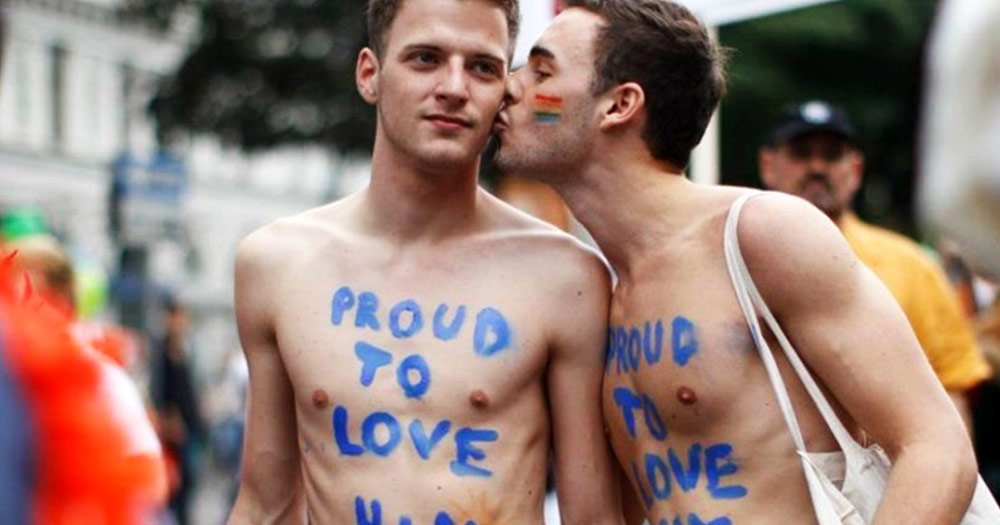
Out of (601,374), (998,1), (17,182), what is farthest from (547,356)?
(17,182)

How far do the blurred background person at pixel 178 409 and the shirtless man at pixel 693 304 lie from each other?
8.92 meters

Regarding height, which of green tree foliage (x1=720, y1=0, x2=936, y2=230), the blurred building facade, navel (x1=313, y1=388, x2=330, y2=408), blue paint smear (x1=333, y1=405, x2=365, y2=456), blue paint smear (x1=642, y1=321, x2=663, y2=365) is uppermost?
blue paint smear (x1=642, y1=321, x2=663, y2=365)

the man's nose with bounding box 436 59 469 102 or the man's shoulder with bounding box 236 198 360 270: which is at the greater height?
the man's nose with bounding box 436 59 469 102

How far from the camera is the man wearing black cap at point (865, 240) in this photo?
597cm

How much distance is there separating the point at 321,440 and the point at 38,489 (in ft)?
7.65

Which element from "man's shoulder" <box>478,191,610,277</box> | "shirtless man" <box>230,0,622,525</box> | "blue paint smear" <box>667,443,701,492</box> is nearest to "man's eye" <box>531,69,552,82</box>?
"shirtless man" <box>230,0,622,525</box>

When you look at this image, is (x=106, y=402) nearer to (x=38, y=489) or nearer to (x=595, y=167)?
(x=38, y=489)

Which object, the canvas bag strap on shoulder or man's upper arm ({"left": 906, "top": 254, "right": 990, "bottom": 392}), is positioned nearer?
the canvas bag strap on shoulder

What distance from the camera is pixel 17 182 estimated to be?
3731cm

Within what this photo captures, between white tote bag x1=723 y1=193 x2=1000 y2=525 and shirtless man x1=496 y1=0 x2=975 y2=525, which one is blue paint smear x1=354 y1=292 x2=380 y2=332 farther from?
white tote bag x1=723 y1=193 x2=1000 y2=525

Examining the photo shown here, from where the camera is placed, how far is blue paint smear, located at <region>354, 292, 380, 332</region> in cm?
389

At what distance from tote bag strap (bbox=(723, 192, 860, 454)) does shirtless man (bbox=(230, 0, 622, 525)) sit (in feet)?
1.57

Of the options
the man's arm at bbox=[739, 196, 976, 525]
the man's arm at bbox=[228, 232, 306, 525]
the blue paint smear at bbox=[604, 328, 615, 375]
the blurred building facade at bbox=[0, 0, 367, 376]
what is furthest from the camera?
the blurred building facade at bbox=[0, 0, 367, 376]

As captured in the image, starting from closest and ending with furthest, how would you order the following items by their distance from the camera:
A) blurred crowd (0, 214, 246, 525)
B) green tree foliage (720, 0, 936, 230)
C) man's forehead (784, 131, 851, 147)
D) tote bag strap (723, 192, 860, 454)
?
blurred crowd (0, 214, 246, 525) < tote bag strap (723, 192, 860, 454) < man's forehead (784, 131, 851, 147) < green tree foliage (720, 0, 936, 230)
